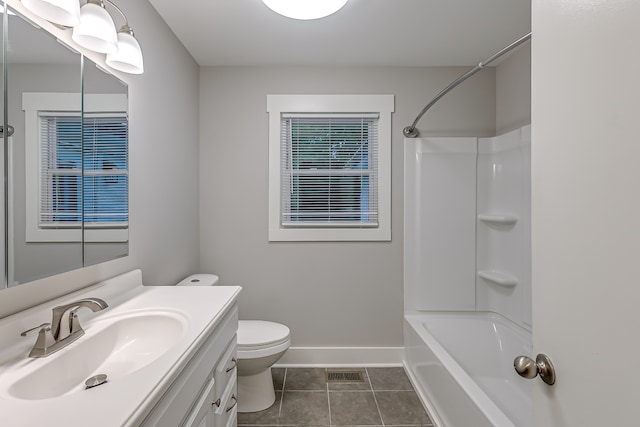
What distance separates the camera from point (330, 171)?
2535 millimetres

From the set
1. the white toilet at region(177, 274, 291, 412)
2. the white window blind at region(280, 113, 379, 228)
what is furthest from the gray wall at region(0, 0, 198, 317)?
the white window blind at region(280, 113, 379, 228)

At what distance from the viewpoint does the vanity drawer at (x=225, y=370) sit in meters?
1.27

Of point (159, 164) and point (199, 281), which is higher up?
point (159, 164)

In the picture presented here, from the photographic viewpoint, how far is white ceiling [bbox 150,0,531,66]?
1780 mm

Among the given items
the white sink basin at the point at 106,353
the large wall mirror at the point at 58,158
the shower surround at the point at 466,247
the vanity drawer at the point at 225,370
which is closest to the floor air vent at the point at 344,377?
the shower surround at the point at 466,247

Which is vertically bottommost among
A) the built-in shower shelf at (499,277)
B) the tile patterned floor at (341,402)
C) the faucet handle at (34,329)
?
the tile patterned floor at (341,402)

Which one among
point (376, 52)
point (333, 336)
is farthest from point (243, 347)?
point (376, 52)

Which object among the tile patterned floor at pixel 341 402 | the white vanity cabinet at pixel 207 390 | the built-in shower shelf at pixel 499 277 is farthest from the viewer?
the built-in shower shelf at pixel 499 277

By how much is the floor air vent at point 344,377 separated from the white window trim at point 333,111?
1.01 m

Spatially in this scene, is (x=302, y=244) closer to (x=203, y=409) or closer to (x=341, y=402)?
(x=341, y=402)

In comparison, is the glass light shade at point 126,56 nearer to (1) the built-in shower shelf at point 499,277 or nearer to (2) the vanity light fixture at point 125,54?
(2) the vanity light fixture at point 125,54

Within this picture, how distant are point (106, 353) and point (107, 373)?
10 centimetres

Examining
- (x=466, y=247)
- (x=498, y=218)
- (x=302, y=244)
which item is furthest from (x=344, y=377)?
(x=498, y=218)

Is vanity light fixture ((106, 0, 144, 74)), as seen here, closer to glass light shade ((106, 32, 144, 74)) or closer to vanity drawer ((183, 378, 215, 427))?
glass light shade ((106, 32, 144, 74))
